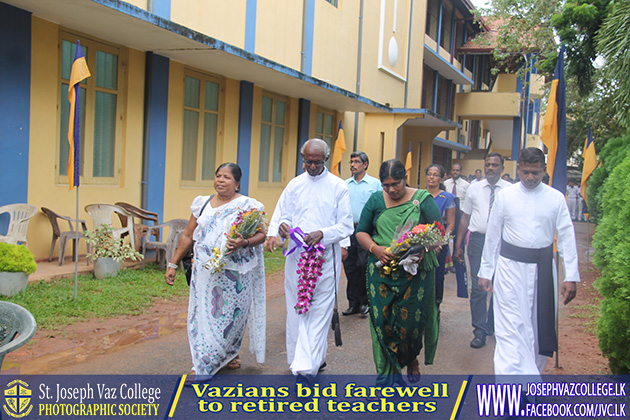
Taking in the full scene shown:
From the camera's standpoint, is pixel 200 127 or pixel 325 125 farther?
pixel 325 125

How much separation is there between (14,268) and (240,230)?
3366 mm

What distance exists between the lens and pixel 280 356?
5.75 meters

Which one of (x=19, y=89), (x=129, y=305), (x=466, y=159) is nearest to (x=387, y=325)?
(x=129, y=305)

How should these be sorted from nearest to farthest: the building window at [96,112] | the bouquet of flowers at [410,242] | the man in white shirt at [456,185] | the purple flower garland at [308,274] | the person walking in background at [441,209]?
the bouquet of flowers at [410,242]
the purple flower garland at [308,274]
the person walking in background at [441,209]
the building window at [96,112]
the man in white shirt at [456,185]

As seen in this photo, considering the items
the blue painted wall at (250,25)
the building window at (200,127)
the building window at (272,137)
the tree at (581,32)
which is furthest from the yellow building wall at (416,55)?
the building window at (200,127)

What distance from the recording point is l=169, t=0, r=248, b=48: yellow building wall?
33.1ft

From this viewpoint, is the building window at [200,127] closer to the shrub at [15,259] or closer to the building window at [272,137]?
the building window at [272,137]

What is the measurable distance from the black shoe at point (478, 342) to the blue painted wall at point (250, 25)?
25.6 feet

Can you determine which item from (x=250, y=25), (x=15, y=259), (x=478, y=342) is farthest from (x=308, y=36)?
(x=478, y=342)

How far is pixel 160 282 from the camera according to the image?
8.59 m

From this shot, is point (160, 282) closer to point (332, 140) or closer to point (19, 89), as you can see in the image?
point (19, 89)

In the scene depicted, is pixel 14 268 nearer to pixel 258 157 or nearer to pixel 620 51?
pixel 258 157

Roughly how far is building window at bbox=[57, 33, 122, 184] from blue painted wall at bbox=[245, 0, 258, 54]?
3209mm

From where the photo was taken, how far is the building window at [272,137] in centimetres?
1387
